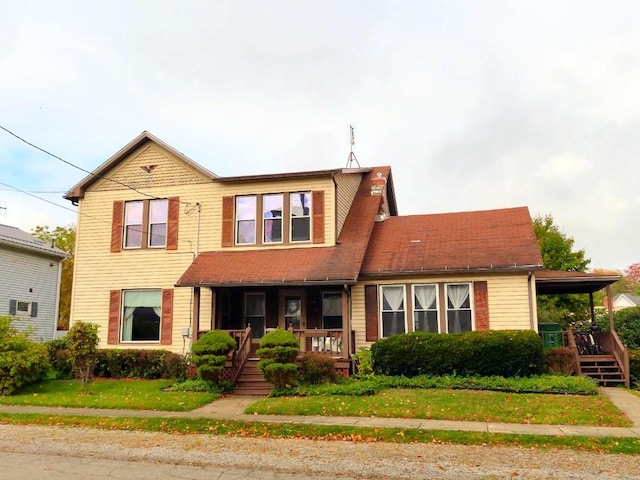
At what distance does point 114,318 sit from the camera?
18062 millimetres

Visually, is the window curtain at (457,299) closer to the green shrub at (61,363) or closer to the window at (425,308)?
the window at (425,308)

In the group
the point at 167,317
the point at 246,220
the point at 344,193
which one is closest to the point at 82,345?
the point at 167,317

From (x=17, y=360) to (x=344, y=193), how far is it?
11131mm

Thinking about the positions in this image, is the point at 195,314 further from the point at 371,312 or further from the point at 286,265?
the point at 371,312

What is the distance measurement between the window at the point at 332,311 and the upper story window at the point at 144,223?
224 inches

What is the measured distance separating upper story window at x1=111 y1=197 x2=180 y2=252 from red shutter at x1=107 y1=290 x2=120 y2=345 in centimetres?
161

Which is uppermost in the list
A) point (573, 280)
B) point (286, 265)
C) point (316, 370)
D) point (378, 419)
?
point (286, 265)

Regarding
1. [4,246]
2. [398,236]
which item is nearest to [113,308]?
[4,246]

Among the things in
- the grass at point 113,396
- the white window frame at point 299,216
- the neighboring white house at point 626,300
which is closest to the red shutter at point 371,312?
the white window frame at point 299,216

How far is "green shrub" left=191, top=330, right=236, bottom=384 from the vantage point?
13680 mm

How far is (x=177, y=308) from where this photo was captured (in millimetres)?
17656

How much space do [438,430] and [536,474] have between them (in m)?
2.52

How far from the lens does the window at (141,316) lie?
17906 mm

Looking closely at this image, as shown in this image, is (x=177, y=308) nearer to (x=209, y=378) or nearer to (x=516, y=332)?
(x=209, y=378)
